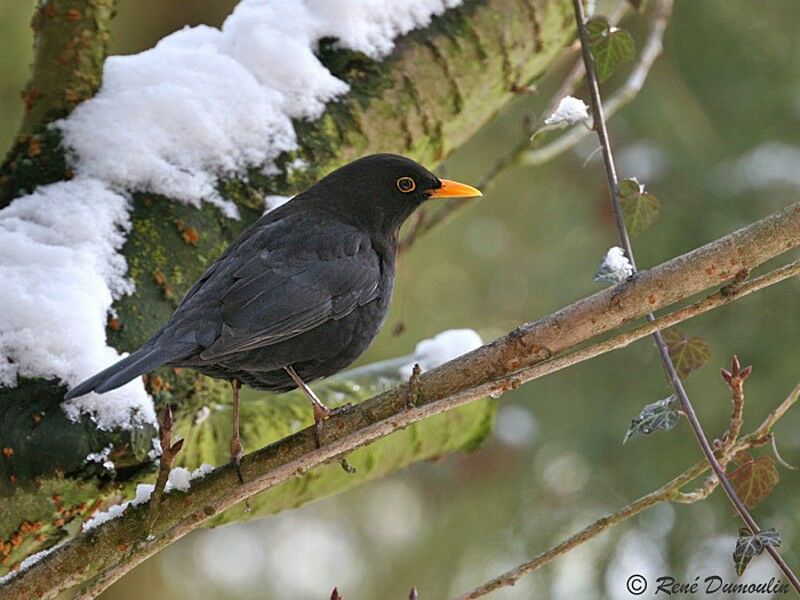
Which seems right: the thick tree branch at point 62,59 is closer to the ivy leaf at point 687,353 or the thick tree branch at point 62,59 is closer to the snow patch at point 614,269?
the snow patch at point 614,269

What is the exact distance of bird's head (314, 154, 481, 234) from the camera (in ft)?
12.1

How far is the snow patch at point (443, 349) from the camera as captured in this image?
13.4 feet

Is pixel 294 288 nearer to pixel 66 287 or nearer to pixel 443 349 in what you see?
pixel 66 287

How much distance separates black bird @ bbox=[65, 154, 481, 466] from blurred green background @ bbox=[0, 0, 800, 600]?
7.91 feet

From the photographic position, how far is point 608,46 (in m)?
2.90

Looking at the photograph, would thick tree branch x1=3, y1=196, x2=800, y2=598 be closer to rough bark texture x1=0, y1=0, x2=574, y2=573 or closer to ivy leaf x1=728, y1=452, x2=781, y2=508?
rough bark texture x1=0, y1=0, x2=574, y2=573

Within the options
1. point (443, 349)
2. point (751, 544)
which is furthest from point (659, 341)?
point (443, 349)

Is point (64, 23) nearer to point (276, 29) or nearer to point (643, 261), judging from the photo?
point (276, 29)

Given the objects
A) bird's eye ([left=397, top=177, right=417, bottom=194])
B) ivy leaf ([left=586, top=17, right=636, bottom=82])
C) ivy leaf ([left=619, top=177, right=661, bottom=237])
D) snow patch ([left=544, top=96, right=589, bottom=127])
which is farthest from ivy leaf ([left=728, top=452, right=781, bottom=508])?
bird's eye ([left=397, top=177, right=417, bottom=194])

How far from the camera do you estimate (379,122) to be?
3.92 metres

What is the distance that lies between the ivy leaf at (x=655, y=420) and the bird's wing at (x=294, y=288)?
113cm

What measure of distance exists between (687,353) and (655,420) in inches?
10.6

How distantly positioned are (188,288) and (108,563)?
969 mm

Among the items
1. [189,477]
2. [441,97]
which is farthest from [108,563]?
[441,97]
